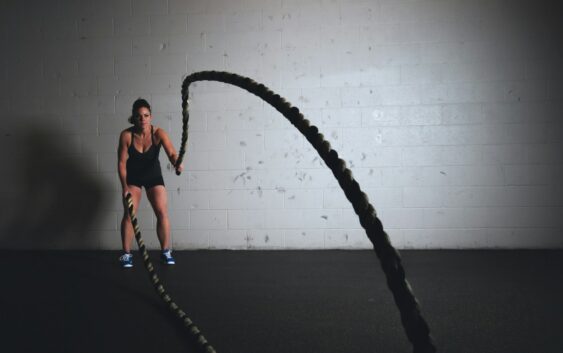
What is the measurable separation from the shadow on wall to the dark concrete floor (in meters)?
0.54

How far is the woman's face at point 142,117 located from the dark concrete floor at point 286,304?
44.0 inches

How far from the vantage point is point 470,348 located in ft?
4.97

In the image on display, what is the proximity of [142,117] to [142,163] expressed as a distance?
370mm

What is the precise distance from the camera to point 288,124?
3.61 m

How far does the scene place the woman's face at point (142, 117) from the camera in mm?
3018

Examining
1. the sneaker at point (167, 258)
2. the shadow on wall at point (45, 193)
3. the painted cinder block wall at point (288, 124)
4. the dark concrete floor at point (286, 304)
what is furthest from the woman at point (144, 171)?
the shadow on wall at point (45, 193)

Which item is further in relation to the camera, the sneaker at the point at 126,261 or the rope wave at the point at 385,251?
the sneaker at the point at 126,261

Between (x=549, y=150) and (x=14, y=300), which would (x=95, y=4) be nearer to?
(x=14, y=300)

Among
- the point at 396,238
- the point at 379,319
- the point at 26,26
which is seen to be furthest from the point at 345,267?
the point at 26,26

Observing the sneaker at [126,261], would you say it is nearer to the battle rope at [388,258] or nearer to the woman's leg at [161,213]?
the woman's leg at [161,213]

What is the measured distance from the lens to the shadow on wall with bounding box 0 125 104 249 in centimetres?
382

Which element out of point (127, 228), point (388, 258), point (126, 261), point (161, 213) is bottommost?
point (126, 261)

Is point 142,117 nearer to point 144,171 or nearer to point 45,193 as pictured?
point 144,171

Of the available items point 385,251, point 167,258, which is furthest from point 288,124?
point 385,251
